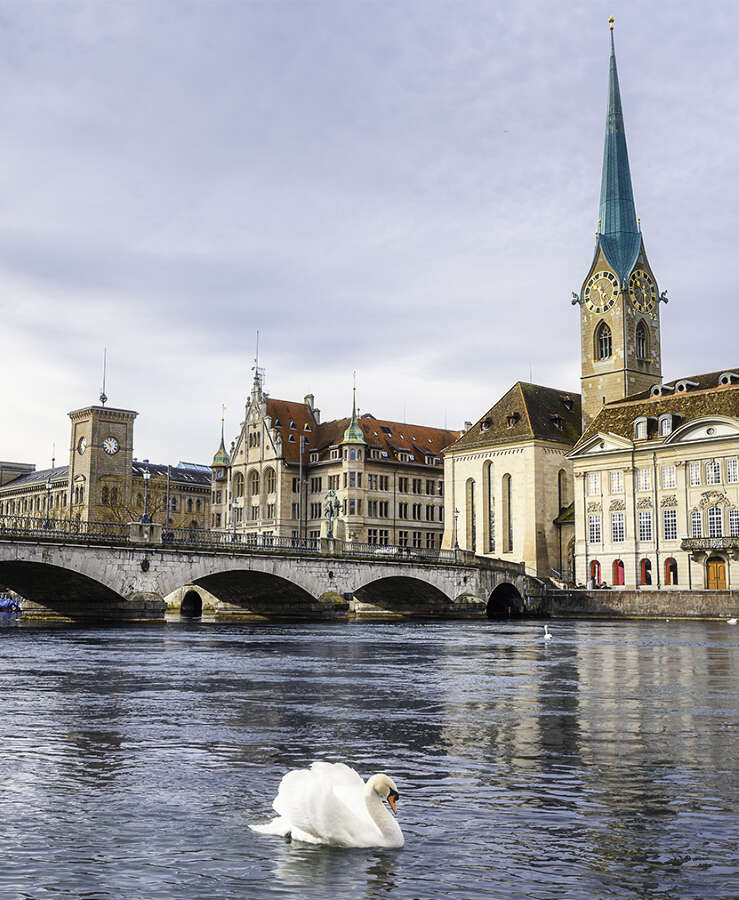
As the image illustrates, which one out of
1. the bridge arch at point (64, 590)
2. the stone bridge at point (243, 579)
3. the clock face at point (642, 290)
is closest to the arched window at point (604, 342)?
the clock face at point (642, 290)

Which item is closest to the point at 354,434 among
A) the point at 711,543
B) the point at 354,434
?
the point at 354,434

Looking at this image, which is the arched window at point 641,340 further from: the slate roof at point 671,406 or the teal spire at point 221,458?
the teal spire at point 221,458

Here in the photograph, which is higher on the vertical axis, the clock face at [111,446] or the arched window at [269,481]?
the clock face at [111,446]

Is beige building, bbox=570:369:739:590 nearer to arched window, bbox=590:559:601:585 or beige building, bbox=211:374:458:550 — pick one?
arched window, bbox=590:559:601:585

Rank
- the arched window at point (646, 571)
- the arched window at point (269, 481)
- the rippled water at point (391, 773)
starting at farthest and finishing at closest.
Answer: the arched window at point (269, 481), the arched window at point (646, 571), the rippled water at point (391, 773)

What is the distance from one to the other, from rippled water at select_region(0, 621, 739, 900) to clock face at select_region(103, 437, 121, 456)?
11896 centimetres

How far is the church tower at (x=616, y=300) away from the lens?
9681 centimetres

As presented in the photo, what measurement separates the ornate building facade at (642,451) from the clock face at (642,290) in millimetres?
122

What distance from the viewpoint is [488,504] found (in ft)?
317

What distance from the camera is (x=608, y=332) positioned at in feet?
324

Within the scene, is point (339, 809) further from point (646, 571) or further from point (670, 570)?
point (646, 571)

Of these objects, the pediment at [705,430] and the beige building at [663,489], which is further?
the beige building at [663,489]

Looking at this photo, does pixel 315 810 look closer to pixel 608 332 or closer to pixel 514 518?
pixel 514 518

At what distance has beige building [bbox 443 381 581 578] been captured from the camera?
92.4m
